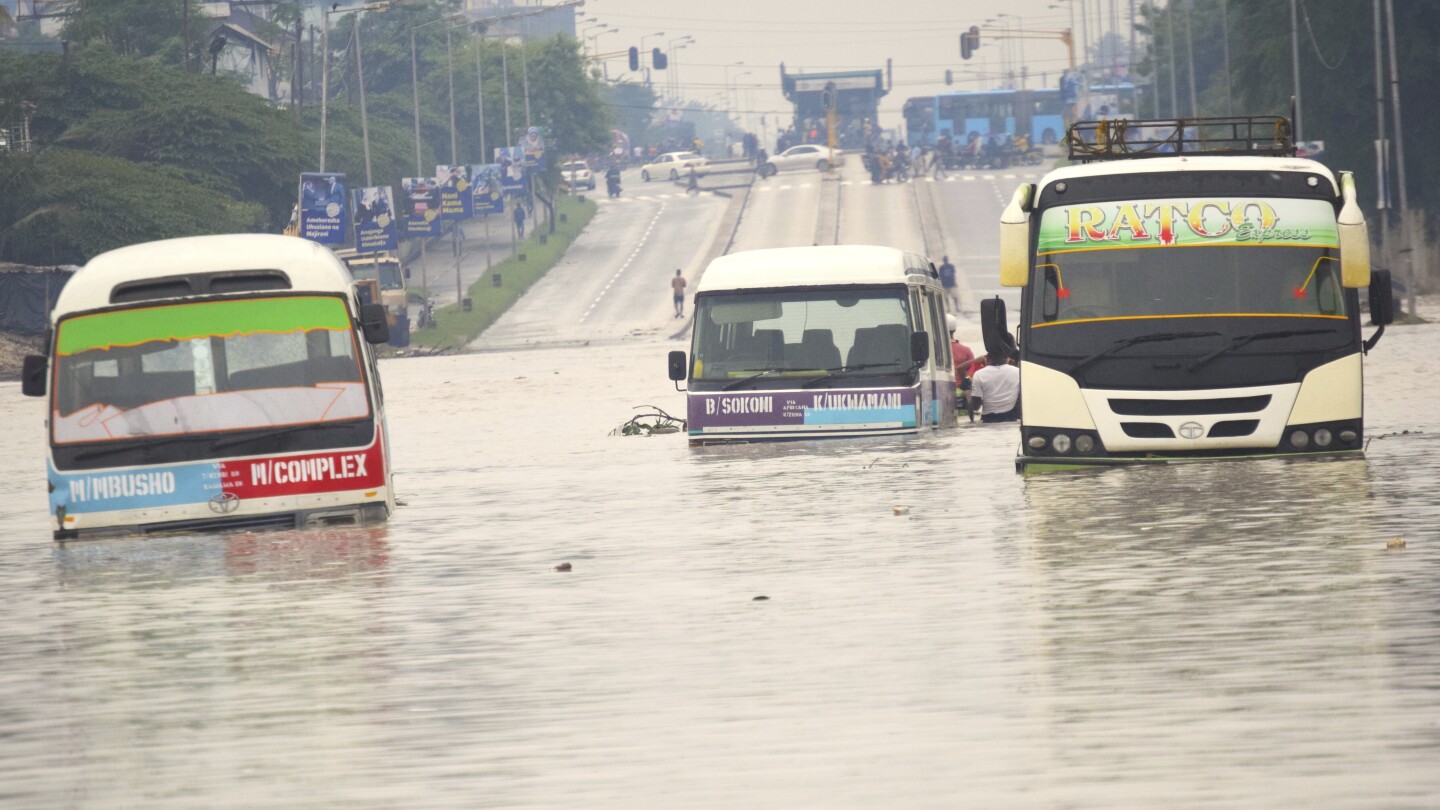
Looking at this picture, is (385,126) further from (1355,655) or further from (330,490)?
(1355,655)

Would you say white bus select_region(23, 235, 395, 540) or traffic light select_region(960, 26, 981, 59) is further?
traffic light select_region(960, 26, 981, 59)

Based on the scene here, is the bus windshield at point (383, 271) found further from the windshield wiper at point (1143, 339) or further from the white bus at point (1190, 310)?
the windshield wiper at point (1143, 339)

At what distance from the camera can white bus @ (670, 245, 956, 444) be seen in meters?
21.1

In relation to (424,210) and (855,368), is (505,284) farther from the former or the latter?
(855,368)

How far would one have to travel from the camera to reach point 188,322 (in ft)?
47.4

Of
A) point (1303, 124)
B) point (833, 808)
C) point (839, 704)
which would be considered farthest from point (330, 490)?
point (1303, 124)

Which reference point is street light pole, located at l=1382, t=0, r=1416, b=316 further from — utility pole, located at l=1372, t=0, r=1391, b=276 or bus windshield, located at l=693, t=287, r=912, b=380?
bus windshield, located at l=693, t=287, r=912, b=380

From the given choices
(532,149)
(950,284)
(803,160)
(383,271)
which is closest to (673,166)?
(803,160)

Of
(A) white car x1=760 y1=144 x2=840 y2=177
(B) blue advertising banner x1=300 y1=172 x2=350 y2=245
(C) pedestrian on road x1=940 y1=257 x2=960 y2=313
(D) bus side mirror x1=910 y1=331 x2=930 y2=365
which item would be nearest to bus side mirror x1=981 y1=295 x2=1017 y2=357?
(D) bus side mirror x1=910 y1=331 x2=930 y2=365

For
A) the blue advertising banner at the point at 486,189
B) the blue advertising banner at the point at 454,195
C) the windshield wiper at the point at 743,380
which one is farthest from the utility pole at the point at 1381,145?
the blue advertising banner at the point at 454,195

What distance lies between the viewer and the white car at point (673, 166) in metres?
121

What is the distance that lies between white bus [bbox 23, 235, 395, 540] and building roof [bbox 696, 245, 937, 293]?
7.15 meters

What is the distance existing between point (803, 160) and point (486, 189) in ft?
151

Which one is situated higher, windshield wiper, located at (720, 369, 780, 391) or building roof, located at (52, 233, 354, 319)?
building roof, located at (52, 233, 354, 319)
